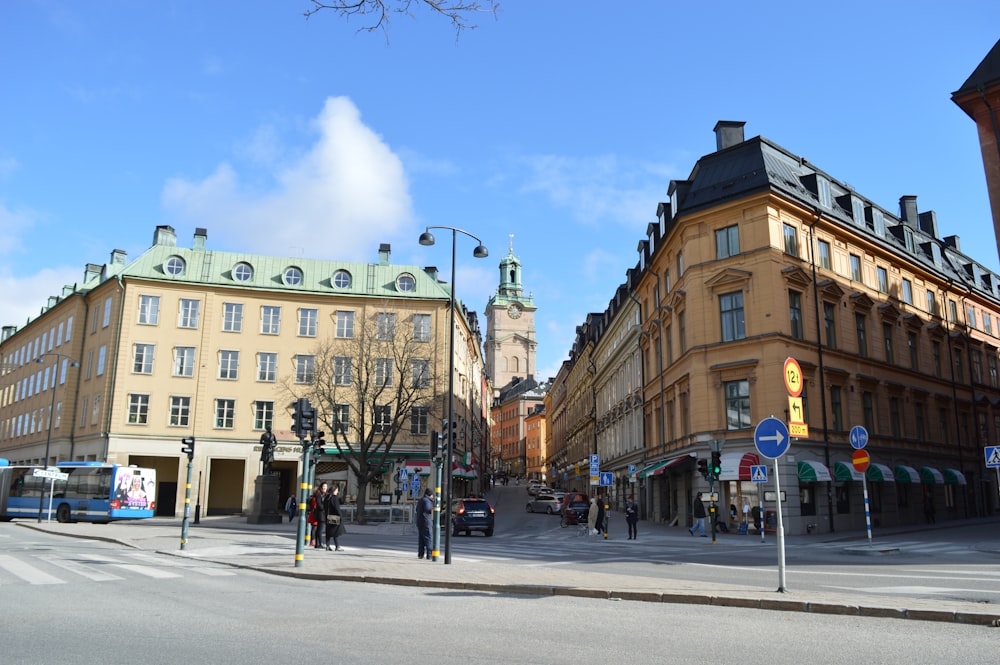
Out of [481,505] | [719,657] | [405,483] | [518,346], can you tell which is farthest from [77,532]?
[518,346]

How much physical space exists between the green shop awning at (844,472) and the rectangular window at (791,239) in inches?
363

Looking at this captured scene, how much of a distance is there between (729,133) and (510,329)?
336 ft

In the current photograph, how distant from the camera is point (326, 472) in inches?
1917

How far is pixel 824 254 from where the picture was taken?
3394cm

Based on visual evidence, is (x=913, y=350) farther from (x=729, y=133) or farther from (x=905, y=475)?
(x=729, y=133)

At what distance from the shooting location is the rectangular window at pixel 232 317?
48094mm

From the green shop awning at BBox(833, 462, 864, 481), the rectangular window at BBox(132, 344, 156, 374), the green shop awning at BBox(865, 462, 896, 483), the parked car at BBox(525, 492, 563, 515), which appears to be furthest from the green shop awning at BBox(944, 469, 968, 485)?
the rectangular window at BBox(132, 344, 156, 374)

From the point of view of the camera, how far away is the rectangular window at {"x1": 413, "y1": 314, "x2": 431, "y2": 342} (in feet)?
161

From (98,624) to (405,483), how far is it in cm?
3808

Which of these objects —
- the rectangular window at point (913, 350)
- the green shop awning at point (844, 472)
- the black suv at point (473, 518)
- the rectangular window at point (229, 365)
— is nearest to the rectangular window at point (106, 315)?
the rectangular window at point (229, 365)

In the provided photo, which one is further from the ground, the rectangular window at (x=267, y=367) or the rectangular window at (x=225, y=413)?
the rectangular window at (x=267, y=367)

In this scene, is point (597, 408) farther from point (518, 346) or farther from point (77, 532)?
point (518, 346)

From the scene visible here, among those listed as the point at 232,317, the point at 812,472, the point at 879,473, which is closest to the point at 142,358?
the point at 232,317

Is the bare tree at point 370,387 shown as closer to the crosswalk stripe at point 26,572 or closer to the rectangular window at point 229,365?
the rectangular window at point 229,365
